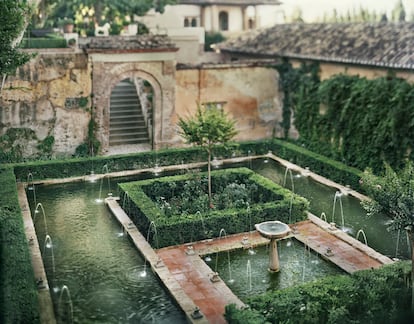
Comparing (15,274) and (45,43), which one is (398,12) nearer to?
(45,43)

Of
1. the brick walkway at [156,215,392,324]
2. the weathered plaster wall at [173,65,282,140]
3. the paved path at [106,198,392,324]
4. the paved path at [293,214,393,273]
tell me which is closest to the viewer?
the paved path at [106,198,392,324]

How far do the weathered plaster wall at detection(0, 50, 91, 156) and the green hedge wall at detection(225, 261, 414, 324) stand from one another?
15233 mm

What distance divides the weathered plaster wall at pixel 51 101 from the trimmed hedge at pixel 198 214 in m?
6.48

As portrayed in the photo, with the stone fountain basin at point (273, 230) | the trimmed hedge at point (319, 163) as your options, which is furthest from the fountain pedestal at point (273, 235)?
the trimmed hedge at point (319, 163)

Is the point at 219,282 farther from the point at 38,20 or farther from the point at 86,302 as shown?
the point at 38,20

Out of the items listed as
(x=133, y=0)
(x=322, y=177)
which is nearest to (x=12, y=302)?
(x=322, y=177)

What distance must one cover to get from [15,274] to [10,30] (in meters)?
7.09

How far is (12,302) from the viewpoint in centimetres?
1018

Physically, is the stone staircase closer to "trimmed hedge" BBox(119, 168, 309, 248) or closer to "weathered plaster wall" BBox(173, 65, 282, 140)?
"weathered plaster wall" BBox(173, 65, 282, 140)

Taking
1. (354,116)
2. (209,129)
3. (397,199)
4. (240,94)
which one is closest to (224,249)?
(209,129)

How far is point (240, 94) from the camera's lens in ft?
88.0

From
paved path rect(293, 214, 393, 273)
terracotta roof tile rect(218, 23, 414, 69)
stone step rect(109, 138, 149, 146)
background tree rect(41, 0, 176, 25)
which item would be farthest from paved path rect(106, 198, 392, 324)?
background tree rect(41, 0, 176, 25)

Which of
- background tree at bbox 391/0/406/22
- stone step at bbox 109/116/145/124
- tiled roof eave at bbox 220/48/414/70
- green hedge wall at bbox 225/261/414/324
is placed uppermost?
background tree at bbox 391/0/406/22

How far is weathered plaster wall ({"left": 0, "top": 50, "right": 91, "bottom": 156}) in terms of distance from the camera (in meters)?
22.9
